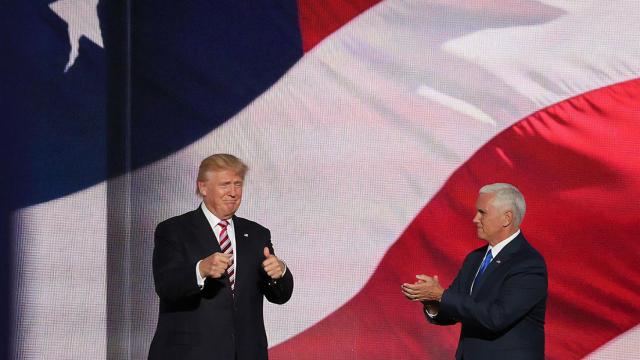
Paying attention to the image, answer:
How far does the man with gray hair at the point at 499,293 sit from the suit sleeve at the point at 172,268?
0.65 meters

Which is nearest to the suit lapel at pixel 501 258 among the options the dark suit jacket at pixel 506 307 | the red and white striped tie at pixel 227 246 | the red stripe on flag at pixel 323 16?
the dark suit jacket at pixel 506 307

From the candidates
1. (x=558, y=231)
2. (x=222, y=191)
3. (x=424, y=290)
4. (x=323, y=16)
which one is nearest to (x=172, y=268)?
(x=222, y=191)

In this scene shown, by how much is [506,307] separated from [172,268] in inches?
38.9

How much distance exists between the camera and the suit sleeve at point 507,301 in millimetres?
2494

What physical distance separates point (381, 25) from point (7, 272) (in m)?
2.03

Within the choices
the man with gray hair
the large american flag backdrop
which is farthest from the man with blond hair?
the large american flag backdrop

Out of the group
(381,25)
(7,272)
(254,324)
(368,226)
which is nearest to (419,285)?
(254,324)

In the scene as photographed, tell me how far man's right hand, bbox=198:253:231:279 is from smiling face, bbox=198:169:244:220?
0.86 ft

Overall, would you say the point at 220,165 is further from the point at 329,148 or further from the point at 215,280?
the point at 329,148

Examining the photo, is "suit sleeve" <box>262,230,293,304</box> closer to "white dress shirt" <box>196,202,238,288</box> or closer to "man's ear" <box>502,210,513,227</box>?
"white dress shirt" <box>196,202,238,288</box>

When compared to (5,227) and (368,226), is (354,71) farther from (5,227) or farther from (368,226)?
(5,227)

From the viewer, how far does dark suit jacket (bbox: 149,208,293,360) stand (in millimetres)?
2656

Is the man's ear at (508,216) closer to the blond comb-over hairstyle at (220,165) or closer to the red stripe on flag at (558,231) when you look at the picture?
the blond comb-over hairstyle at (220,165)

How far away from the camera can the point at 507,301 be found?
8.23 ft
